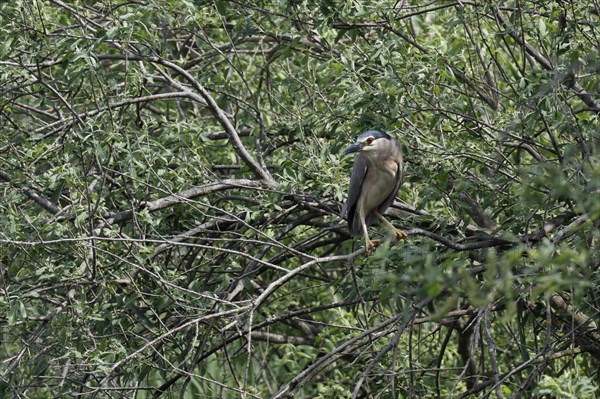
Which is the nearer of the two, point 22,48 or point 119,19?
point 119,19

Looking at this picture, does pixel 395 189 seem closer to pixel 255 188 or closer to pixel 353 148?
pixel 353 148

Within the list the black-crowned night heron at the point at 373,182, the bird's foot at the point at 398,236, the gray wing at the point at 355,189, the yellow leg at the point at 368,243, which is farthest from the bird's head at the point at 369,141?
the bird's foot at the point at 398,236

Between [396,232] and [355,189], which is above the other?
[396,232]

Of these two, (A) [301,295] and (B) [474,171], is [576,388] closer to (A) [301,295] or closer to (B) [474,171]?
(B) [474,171]

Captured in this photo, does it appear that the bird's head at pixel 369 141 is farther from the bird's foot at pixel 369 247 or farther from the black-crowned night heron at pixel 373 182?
the bird's foot at pixel 369 247

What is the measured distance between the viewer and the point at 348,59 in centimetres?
592

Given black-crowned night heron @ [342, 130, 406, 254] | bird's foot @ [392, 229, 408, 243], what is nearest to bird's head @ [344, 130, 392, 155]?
black-crowned night heron @ [342, 130, 406, 254]

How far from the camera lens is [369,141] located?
5.69m

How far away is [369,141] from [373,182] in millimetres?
439

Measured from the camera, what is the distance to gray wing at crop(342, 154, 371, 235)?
580cm

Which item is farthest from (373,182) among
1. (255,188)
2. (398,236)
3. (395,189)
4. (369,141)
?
(255,188)

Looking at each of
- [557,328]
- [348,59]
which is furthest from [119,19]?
[557,328]

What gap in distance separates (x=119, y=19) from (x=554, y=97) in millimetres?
2374

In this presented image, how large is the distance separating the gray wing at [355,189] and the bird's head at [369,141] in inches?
10.9
